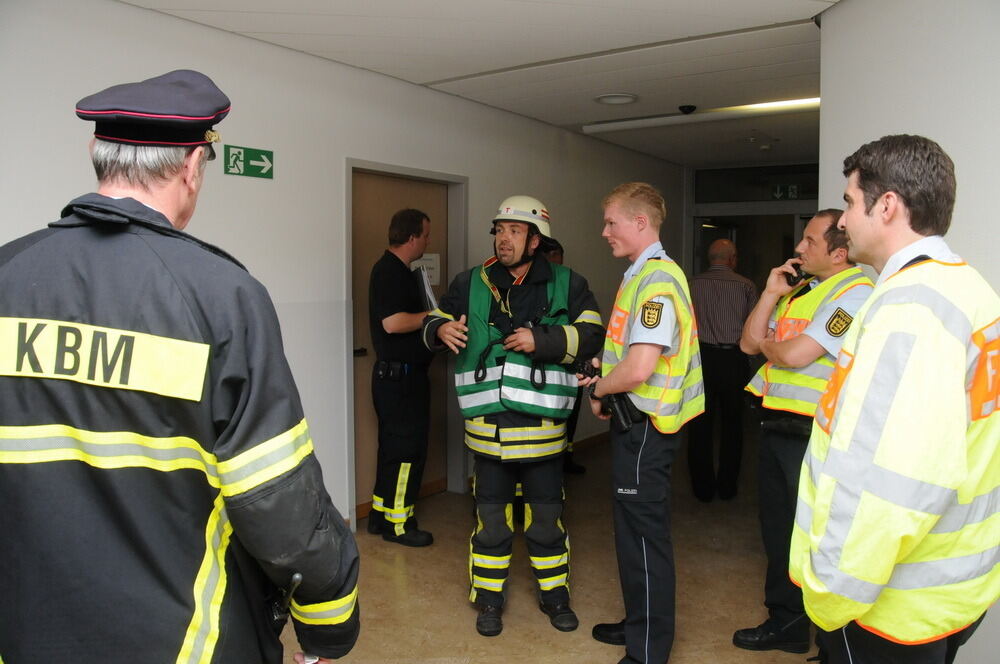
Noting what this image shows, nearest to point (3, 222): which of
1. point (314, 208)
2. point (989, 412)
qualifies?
point (314, 208)

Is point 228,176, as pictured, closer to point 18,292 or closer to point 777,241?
point 18,292

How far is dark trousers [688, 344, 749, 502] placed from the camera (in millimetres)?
4984

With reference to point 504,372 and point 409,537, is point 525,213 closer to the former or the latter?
point 504,372

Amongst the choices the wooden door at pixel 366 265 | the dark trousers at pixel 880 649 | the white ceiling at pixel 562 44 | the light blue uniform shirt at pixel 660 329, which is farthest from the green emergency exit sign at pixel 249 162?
the dark trousers at pixel 880 649

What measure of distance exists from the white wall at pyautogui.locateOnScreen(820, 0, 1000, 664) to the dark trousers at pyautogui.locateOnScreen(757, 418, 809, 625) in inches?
27.1

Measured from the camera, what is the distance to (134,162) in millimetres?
1203

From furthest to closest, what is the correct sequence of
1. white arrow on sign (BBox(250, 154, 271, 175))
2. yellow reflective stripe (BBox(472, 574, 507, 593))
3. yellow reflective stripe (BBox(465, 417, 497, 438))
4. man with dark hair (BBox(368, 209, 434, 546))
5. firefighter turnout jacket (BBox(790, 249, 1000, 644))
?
man with dark hair (BBox(368, 209, 434, 546)) < white arrow on sign (BBox(250, 154, 271, 175)) < yellow reflective stripe (BBox(472, 574, 507, 593)) < yellow reflective stripe (BBox(465, 417, 497, 438)) < firefighter turnout jacket (BBox(790, 249, 1000, 644))

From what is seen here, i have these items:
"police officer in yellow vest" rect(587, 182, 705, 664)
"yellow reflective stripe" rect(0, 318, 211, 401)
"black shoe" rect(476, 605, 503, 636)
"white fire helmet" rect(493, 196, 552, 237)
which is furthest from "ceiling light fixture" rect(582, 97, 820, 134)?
"yellow reflective stripe" rect(0, 318, 211, 401)

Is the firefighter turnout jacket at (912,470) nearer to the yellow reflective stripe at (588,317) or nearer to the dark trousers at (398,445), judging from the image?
the yellow reflective stripe at (588,317)

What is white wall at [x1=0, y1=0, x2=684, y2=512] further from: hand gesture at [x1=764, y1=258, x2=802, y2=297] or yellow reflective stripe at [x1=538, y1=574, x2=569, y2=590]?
hand gesture at [x1=764, y1=258, x2=802, y2=297]

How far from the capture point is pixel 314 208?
399 cm

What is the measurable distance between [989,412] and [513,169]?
4.36 m

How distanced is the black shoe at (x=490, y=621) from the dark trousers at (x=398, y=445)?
3.53 feet

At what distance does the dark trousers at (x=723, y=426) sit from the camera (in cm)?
498
